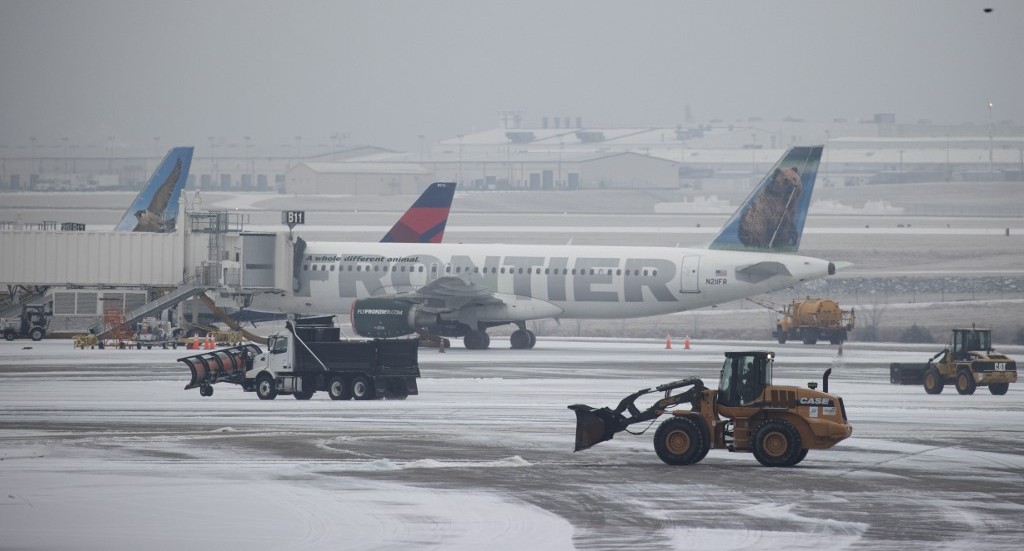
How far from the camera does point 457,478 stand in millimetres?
25531

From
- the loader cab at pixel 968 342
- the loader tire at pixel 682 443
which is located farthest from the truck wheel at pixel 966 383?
the loader tire at pixel 682 443

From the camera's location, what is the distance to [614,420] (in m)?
28.2

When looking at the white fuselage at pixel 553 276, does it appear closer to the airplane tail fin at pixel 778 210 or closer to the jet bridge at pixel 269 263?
the airplane tail fin at pixel 778 210

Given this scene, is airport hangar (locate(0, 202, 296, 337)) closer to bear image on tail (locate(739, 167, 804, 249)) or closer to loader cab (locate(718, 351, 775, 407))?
bear image on tail (locate(739, 167, 804, 249))

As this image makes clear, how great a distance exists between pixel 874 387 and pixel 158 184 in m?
45.9

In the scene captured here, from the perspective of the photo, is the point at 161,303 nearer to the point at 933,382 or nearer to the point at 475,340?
the point at 475,340

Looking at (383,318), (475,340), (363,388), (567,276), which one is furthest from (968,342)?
(383,318)

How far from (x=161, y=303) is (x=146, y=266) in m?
2.64

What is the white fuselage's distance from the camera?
6044cm

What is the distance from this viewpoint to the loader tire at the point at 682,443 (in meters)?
27.2

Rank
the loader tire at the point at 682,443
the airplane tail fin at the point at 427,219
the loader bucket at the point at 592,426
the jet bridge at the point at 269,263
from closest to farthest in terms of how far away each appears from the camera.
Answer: the loader tire at the point at 682,443, the loader bucket at the point at 592,426, the jet bridge at the point at 269,263, the airplane tail fin at the point at 427,219

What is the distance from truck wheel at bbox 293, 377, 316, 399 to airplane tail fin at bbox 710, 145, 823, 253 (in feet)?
81.4

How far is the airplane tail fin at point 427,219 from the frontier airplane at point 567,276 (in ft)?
22.3

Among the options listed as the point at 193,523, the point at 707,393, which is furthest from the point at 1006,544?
the point at 193,523
